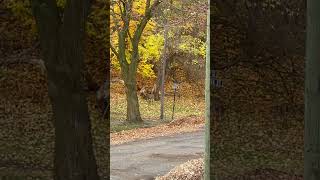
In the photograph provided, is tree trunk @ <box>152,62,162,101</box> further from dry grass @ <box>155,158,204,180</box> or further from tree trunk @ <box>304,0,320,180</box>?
tree trunk @ <box>304,0,320,180</box>

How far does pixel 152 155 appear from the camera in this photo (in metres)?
14.4

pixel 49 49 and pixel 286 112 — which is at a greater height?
pixel 49 49

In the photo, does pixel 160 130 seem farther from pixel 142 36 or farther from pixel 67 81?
pixel 67 81

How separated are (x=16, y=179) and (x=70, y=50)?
64.5 inches

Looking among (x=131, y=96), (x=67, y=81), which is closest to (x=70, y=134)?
(x=67, y=81)

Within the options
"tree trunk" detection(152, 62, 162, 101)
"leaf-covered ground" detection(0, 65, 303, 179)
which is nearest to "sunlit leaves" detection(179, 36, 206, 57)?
"tree trunk" detection(152, 62, 162, 101)

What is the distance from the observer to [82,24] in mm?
5160

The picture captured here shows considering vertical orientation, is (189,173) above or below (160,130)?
above

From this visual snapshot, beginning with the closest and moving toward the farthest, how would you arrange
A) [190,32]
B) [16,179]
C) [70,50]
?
[70,50] < [16,179] < [190,32]

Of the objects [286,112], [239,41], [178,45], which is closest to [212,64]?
[239,41]

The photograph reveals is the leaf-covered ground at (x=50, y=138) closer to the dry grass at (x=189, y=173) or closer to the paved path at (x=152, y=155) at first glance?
the dry grass at (x=189, y=173)

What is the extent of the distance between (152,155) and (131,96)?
8.61 m

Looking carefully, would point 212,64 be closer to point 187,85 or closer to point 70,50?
point 70,50

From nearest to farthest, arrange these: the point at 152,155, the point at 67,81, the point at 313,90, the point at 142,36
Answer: the point at 313,90 → the point at 67,81 → the point at 152,155 → the point at 142,36
